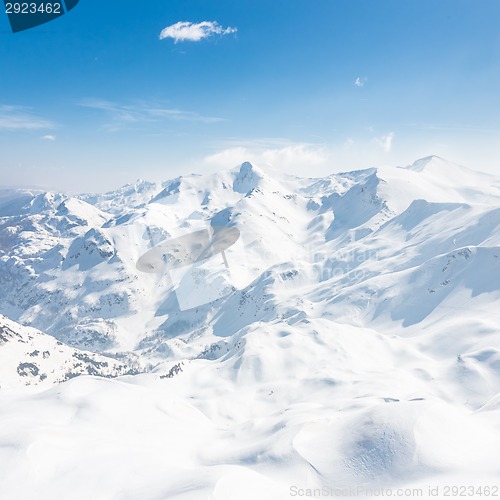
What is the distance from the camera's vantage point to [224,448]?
70.4 metres

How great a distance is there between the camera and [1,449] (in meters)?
52.0

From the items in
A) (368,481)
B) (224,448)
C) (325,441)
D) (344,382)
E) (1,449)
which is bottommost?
(344,382)

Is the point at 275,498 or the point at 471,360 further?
the point at 471,360

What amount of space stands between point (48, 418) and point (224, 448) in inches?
1444

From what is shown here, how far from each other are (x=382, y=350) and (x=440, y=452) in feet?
505

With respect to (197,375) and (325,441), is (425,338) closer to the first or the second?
(197,375)

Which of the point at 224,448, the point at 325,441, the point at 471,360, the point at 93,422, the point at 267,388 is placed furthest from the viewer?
the point at 267,388

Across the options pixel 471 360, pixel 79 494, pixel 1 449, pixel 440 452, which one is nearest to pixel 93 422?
pixel 1 449

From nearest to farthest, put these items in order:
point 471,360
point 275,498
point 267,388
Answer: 1. point 275,498
2. point 471,360
3. point 267,388

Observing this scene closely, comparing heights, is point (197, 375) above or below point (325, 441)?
below

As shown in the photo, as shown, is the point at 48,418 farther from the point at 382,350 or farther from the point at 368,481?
the point at 382,350

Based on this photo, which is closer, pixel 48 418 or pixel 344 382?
pixel 48 418

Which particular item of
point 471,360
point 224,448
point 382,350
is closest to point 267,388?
point 382,350

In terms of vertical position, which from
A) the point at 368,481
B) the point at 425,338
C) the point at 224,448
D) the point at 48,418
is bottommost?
the point at 425,338
